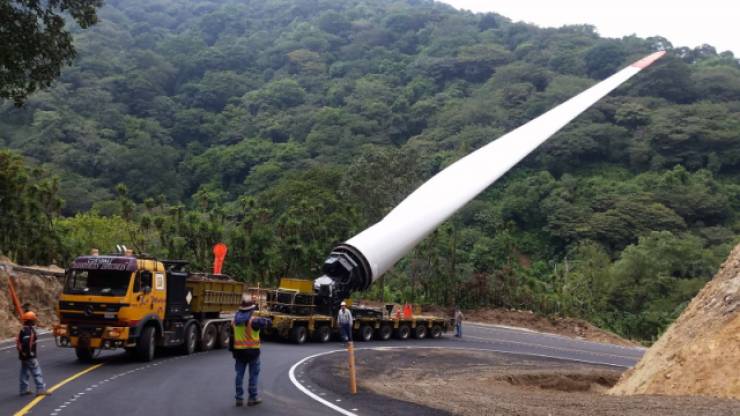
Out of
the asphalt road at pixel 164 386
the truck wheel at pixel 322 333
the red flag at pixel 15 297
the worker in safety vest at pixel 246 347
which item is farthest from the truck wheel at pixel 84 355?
the truck wheel at pixel 322 333

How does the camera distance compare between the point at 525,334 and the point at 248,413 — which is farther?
the point at 525,334

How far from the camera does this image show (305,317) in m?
24.3

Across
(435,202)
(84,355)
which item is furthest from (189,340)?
(435,202)

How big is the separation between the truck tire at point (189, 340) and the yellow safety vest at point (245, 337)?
8609 mm

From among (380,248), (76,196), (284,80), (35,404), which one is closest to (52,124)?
(76,196)

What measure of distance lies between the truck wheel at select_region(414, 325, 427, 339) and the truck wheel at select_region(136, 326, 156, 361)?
1480 cm

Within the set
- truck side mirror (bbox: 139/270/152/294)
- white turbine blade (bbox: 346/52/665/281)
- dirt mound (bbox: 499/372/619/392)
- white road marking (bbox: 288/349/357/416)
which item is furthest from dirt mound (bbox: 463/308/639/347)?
truck side mirror (bbox: 139/270/152/294)

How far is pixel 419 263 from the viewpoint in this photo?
157ft

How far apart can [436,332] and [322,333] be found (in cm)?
812

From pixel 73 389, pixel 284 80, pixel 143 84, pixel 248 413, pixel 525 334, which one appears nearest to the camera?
pixel 248 413

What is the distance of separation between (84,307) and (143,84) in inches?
3595

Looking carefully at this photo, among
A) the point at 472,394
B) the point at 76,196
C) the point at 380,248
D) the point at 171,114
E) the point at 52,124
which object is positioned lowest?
the point at 472,394

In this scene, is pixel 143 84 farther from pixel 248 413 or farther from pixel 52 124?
pixel 248 413

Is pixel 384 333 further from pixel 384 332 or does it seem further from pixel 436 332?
pixel 436 332
